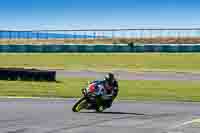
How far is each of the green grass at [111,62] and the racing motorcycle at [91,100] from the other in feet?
118

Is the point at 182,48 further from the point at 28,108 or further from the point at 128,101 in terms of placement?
the point at 28,108

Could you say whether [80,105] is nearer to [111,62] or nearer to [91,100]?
[91,100]

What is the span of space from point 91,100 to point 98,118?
5.30ft

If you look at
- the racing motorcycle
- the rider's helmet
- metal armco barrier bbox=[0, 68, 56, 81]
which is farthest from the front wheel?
metal armco barrier bbox=[0, 68, 56, 81]

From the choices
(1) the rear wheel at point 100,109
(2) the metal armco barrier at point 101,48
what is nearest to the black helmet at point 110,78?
(1) the rear wheel at point 100,109

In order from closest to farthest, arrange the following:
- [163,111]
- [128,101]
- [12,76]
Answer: [163,111] < [128,101] < [12,76]

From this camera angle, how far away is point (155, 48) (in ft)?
258

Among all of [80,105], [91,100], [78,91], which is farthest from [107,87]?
[78,91]

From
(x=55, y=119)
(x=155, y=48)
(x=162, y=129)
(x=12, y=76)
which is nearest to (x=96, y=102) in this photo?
(x=55, y=119)

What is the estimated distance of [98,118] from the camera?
1694 centimetres

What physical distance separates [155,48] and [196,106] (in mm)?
56248

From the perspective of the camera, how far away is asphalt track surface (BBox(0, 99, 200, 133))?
14328 millimetres

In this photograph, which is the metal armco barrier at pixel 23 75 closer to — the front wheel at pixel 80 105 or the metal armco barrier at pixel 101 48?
the front wheel at pixel 80 105

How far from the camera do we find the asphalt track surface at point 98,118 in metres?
14.3
